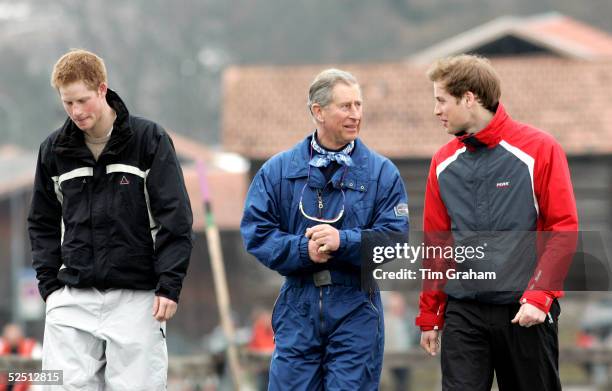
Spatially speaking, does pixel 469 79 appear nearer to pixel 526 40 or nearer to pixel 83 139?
pixel 83 139

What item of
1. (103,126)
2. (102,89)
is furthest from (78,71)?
(103,126)

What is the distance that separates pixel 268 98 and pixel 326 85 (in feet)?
87.5

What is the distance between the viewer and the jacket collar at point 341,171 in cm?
652

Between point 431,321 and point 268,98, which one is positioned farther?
point 268,98

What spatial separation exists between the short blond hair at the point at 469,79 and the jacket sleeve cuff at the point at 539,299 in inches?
35.9

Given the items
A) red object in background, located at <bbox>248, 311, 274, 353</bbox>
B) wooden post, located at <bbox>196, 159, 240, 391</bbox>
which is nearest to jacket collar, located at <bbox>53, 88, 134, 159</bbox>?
wooden post, located at <bbox>196, 159, 240, 391</bbox>

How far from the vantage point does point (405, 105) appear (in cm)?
3322

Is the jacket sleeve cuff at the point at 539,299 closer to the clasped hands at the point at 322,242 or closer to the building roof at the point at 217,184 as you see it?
the clasped hands at the point at 322,242

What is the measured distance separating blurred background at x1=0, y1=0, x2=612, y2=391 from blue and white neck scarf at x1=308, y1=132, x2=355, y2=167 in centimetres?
126

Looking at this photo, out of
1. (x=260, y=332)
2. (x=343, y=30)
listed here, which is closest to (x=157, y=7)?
(x=343, y=30)

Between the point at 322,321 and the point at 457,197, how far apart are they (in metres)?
0.86

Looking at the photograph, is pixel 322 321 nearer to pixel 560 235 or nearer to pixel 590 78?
pixel 560 235

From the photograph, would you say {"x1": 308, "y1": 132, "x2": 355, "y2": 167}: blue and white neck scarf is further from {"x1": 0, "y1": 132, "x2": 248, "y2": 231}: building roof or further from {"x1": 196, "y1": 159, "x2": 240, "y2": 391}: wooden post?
{"x1": 0, "y1": 132, "x2": 248, "y2": 231}: building roof

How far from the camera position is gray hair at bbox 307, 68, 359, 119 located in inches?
260
